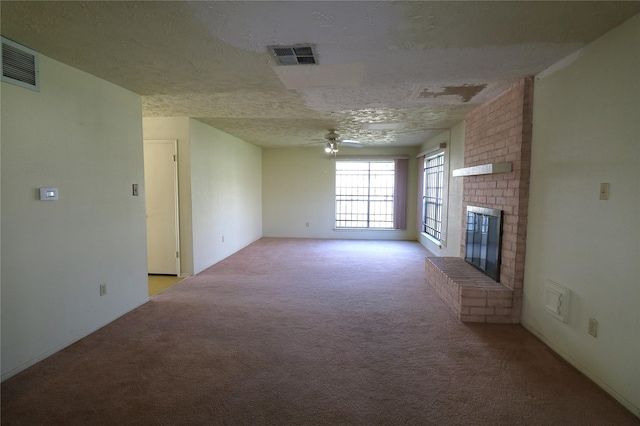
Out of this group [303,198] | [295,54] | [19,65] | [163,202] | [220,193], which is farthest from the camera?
[303,198]

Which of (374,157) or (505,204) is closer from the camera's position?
(505,204)

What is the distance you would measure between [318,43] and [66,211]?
2.40 meters

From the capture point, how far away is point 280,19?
1.80m

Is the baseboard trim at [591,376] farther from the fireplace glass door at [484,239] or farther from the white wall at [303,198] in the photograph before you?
the white wall at [303,198]

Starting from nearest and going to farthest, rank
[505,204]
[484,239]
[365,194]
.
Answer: [505,204], [484,239], [365,194]

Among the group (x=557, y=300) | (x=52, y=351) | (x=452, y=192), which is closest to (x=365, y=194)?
(x=452, y=192)

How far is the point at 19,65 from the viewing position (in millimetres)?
2145

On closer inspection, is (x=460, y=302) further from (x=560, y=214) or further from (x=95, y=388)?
(x=95, y=388)

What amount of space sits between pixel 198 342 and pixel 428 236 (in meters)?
5.24

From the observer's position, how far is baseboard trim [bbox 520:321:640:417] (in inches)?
72.1

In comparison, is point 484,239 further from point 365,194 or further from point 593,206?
point 365,194

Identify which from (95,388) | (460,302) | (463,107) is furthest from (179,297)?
(463,107)

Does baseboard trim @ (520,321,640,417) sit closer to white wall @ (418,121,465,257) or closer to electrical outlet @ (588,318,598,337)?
electrical outlet @ (588,318,598,337)

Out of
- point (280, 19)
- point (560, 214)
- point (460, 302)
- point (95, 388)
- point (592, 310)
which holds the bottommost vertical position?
point (95, 388)
